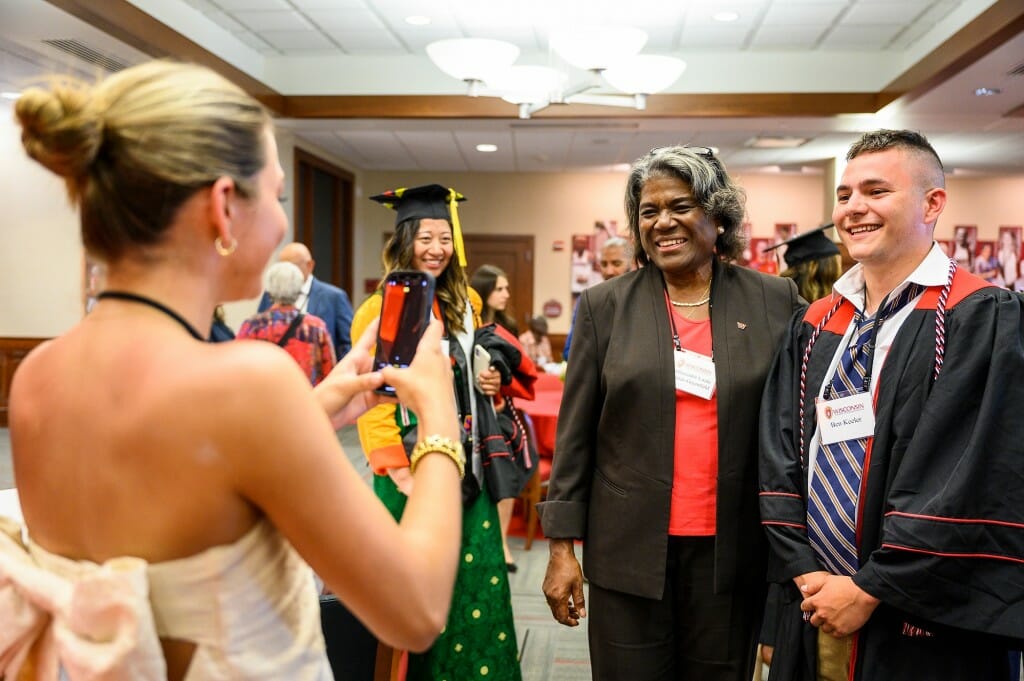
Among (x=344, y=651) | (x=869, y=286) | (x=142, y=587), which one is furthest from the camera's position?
(x=344, y=651)

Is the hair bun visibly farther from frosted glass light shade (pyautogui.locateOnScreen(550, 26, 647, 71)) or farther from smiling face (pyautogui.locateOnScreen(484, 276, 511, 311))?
smiling face (pyautogui.locateOnScreen(484, 276, 511, 311))

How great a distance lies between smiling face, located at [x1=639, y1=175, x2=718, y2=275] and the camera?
1964 mm

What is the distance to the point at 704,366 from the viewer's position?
1.88 metres

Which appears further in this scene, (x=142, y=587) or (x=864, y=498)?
(x=864, y=498)

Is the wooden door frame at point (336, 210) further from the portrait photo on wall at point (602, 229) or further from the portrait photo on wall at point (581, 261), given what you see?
the portrait photo on wall at point (602, 229)

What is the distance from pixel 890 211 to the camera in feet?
5.54

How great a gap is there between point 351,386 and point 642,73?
4.54 meters

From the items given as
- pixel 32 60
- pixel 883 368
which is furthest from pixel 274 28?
pixel 883 368

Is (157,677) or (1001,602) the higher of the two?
(157,677)

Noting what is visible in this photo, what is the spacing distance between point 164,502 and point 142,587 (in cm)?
8

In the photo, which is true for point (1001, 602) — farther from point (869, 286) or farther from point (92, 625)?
point (92, 625)

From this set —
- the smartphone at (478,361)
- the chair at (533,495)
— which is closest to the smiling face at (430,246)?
the smartphone at (478,361)

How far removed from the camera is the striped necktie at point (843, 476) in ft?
5.34

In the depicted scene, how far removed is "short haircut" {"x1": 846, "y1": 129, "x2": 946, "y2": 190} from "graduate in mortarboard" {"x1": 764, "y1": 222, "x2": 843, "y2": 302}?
81.5 inches
